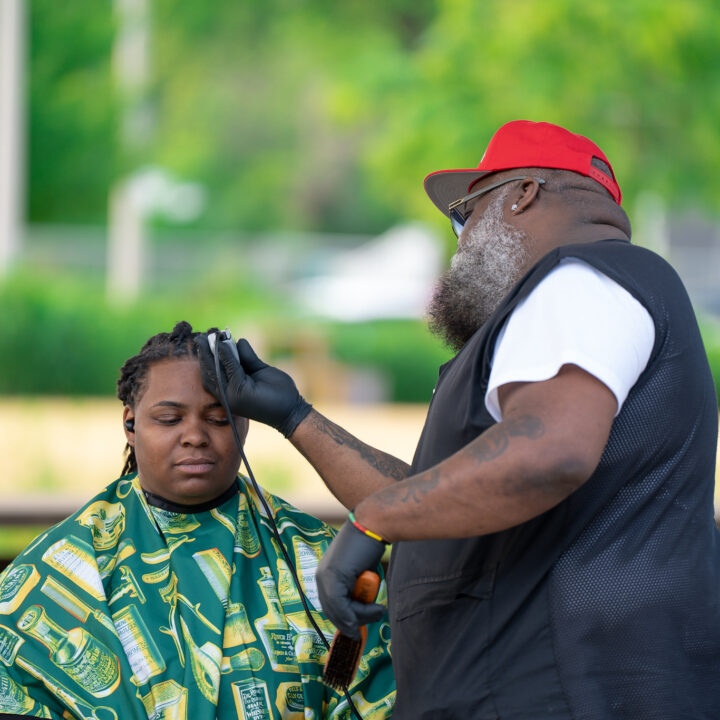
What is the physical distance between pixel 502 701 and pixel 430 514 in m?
0.41

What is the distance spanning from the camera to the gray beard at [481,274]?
220cm

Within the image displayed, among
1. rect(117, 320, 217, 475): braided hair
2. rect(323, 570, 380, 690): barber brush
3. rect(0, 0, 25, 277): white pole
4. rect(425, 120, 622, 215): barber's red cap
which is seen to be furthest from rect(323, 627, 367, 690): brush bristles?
rect(0, 0, 25, 277): white pole

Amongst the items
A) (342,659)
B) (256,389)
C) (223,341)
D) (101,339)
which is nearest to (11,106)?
(101,339)

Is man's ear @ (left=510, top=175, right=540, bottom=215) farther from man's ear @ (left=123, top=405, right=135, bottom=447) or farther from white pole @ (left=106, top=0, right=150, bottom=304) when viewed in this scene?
white pole @ (left=106, top=0, right=150, bottom=304)

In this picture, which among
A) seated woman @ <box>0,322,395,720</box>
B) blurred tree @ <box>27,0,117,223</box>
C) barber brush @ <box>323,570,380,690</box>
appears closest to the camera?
barber brush @ <box>323,570,380,690</box>

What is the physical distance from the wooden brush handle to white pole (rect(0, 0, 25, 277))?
10060mm

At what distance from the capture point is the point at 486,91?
11.1m

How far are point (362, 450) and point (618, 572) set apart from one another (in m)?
0.80

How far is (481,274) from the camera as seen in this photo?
2279mm

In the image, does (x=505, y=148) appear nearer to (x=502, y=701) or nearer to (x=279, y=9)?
(x=502, y=701)

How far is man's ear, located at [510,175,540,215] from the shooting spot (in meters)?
2.18

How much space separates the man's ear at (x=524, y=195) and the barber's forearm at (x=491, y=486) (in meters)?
0.61

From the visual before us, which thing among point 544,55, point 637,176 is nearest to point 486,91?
point 544,55

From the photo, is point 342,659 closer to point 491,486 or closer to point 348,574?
point 348,574
